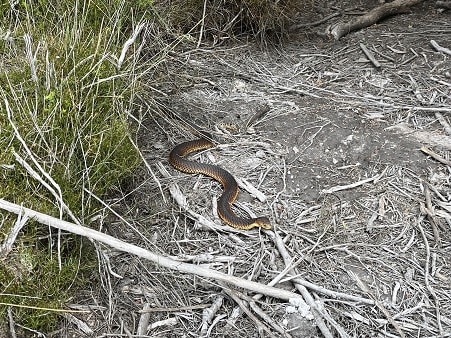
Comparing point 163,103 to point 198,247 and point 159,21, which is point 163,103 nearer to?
point 159,21

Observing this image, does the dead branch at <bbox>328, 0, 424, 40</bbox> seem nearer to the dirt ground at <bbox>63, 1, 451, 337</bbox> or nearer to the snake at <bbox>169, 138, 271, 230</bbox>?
the dirt ground at <bbox>63, 1, 451, 337</bbox>

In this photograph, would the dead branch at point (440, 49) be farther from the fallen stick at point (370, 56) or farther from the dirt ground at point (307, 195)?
the fallen stick at point (370, 56)

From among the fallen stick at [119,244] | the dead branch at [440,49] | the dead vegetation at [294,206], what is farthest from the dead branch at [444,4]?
the fallen stick at [119,244]

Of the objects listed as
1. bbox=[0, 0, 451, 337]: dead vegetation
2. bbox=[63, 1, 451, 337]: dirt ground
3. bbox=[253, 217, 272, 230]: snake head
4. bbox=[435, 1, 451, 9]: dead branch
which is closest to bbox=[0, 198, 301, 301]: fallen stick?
bbox=[0, 0, 451, 337]: dead vegetation

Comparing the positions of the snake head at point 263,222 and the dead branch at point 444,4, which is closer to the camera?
the snake head at point 263,222

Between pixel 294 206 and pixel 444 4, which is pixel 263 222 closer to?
pixel 294 206

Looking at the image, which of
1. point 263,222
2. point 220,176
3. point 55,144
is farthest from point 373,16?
point 55,144
